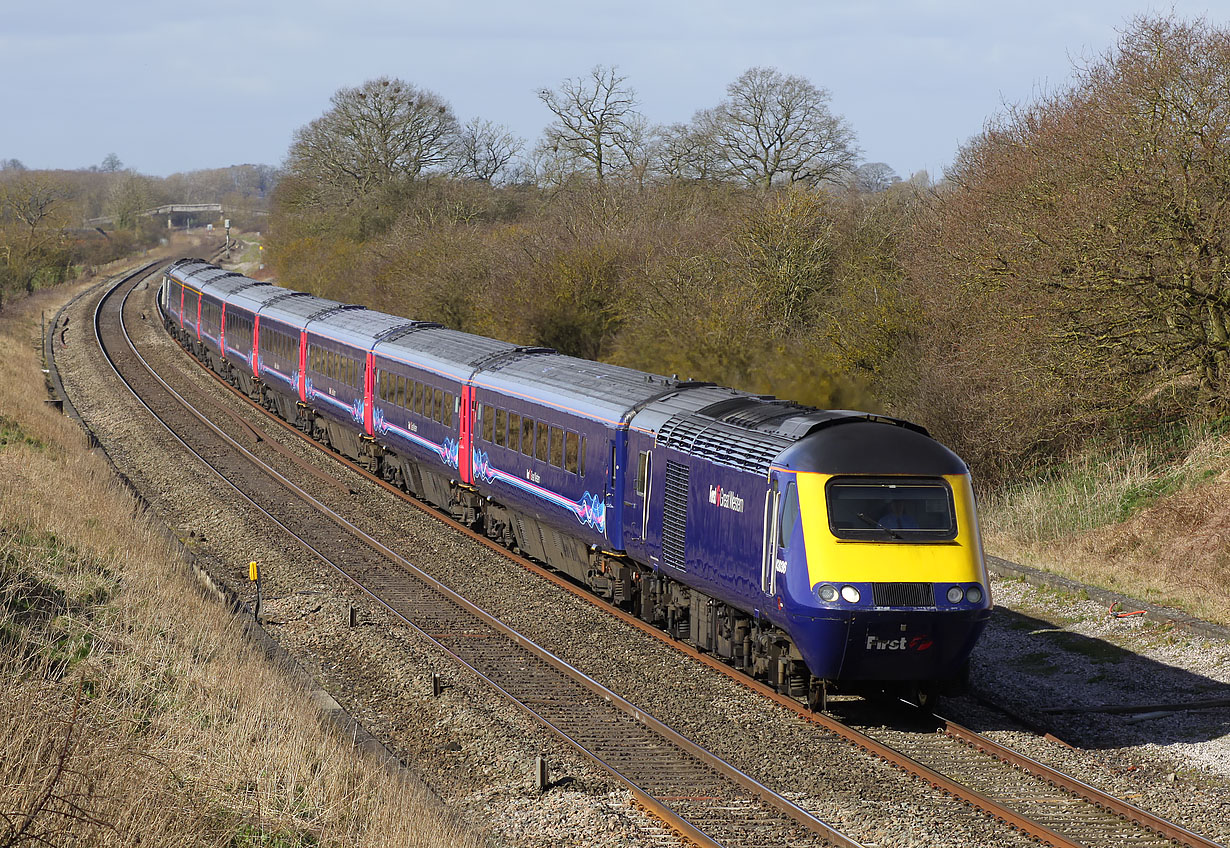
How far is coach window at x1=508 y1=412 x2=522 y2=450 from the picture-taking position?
1866 cm

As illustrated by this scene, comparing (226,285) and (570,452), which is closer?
(570,452)

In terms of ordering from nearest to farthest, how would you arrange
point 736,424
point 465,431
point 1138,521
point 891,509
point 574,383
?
point 891,509, point 736,424, point 574,383, point 1138,521, point 465,431

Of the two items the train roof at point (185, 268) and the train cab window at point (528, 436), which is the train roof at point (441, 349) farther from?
the train roof at point (185, 268)

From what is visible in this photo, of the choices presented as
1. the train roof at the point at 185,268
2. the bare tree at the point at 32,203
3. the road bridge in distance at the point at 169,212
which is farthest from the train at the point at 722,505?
the road bridge in distance at the point at 169,212

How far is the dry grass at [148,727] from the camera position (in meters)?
7.59

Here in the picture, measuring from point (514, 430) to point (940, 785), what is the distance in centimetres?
1005

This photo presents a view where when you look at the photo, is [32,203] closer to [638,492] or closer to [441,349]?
[441,349]

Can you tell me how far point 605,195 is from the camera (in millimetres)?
40719

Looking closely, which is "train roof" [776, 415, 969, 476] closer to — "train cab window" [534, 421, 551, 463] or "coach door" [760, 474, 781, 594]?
"coach door" [760, 474, 781, 594]

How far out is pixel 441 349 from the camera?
22.8 meters

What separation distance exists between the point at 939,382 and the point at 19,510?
609 inches

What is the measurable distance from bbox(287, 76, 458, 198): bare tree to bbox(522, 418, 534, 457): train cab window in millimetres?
44075

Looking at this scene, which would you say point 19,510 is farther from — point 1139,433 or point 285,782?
point 1139,433

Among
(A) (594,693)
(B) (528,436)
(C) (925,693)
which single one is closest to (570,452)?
(B) (528,436)
